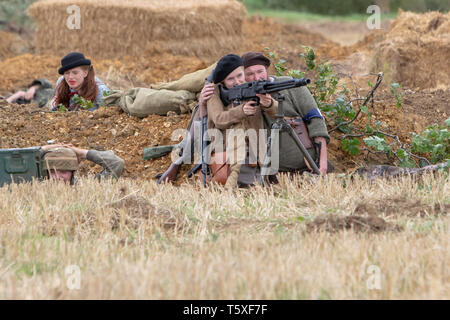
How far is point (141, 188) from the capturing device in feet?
23.6

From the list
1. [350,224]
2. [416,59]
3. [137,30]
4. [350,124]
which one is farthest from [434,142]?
[137,30]

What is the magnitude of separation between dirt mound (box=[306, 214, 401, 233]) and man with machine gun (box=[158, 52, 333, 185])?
196 centimetres

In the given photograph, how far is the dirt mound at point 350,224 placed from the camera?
214 inches

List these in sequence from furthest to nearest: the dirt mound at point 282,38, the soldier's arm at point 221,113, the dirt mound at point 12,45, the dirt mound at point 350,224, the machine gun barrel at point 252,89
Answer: the dirt mound at point 12,45 < the dirt mound at point 282,38 < the soldier's arm at point 221,113 < the machine gun barrel at point 252,89 < the dirt mound at point 350,224

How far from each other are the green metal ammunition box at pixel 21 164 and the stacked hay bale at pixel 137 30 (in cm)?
1075

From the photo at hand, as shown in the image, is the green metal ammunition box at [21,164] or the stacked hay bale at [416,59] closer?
Answer: the green metal ammunition box at [21,164]

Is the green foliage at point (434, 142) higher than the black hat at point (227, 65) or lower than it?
lower

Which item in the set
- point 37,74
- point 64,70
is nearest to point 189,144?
point 64,70

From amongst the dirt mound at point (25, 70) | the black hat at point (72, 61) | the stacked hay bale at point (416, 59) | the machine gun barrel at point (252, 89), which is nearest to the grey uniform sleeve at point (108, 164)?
the machine gun barrel at point (252, 89)

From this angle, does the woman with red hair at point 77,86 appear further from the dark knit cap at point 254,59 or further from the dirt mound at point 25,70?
the dirt mound at point 25,70

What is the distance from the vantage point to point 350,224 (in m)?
5.52

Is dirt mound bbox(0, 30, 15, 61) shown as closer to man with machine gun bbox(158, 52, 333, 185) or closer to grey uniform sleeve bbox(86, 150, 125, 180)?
grey uniform sleeve bbox(86, 150, 125, 180)

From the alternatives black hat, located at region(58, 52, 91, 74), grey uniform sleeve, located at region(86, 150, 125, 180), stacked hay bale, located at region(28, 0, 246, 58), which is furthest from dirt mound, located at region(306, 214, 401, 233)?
stacked hay bale, located at region(28, 0, 246, 58)
